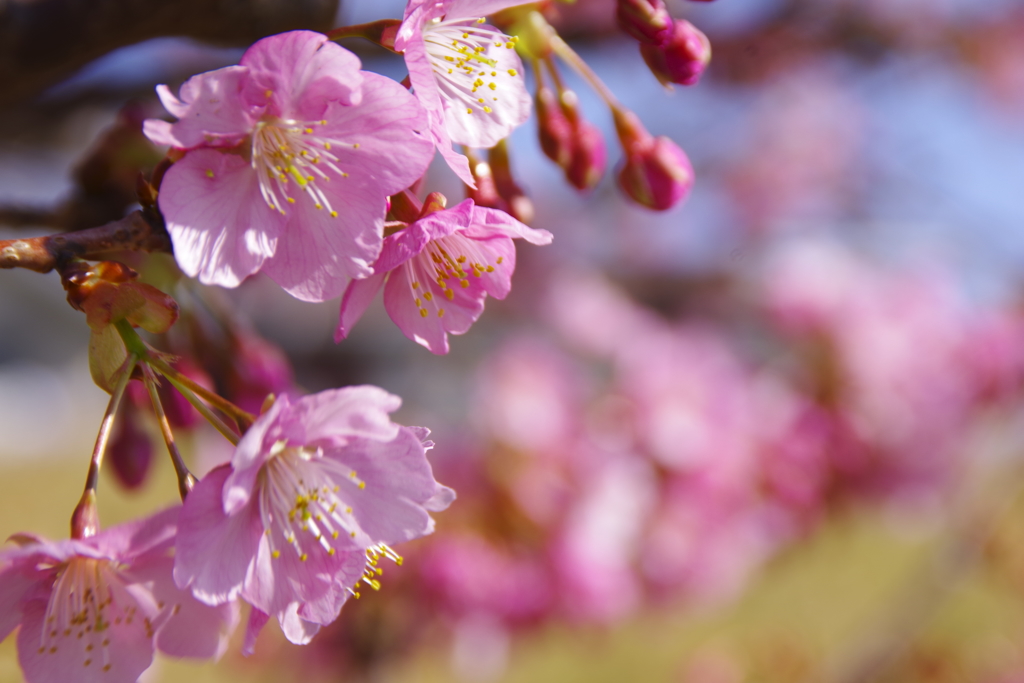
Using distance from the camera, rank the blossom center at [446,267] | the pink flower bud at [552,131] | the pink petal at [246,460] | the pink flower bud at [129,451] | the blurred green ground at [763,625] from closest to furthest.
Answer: the pink petal at [246,460]
the blossom center at [446,267]
the pink flower bud at [552,131]
the pink flower bud at [129,451]
the blurred green ground at [763,625]

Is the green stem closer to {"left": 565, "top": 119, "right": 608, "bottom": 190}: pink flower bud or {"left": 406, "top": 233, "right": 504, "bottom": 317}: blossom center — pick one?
{"left": 406, "top": 233, "right": 504, "bottom": 317}: blossom center

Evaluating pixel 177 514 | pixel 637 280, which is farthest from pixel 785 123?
pixel 177 514

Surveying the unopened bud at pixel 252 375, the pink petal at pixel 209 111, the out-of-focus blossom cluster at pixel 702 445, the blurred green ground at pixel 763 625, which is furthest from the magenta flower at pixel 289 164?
the blurred green ground at pixel 763 625

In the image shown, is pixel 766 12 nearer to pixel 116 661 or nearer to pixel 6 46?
pixel 6 46

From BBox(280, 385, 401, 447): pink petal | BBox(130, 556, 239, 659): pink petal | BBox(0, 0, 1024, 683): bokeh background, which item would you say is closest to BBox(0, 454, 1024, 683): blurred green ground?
BBox(0, 0, 1024, 683): bokeh background

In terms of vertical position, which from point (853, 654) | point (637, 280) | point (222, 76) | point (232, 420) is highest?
point (222, 76)

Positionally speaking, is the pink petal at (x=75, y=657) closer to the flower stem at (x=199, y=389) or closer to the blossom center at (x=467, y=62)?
the flower stem at (x=199, y=389)
